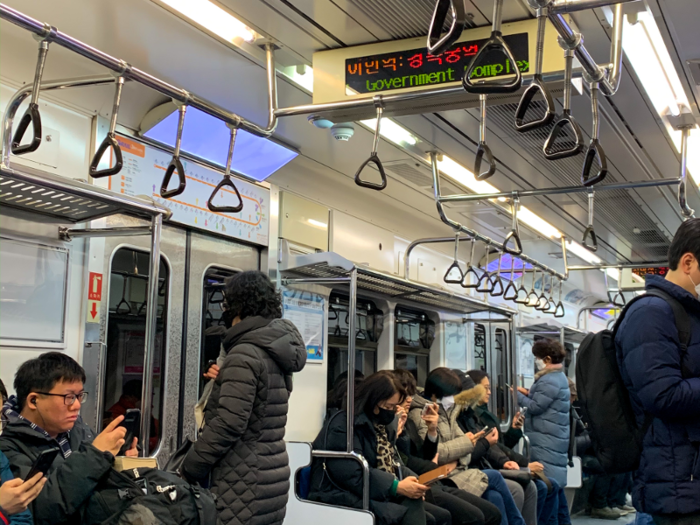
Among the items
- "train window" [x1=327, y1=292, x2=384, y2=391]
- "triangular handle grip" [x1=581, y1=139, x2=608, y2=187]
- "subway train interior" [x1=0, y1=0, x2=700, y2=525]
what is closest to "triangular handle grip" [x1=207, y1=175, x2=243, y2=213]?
"subway train interior" [x1=0, y1=0, x2=700, y2=525]

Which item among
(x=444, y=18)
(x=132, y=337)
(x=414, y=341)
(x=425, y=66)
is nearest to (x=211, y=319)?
(x=132, y=337)

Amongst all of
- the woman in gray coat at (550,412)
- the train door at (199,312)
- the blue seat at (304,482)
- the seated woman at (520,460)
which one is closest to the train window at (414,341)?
the seated woman at (520,460)

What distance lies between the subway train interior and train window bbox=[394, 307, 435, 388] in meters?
0.70

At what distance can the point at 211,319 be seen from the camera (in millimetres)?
4473

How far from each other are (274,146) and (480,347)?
16.2 feet

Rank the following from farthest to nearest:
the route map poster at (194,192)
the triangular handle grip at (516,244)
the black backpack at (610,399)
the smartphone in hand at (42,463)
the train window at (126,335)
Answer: the triangular handle grip at (516,244)
the route map poster at (194,192)
the train window at (126,335)
the black backpack at (610,399)
the smartphone in hand at (42,463)

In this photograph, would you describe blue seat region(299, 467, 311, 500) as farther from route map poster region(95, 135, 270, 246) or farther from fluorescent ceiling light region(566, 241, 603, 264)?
fluorescent ceiling light region(566, 241, 603, 264)

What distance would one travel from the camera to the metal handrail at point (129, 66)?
222 centimetres

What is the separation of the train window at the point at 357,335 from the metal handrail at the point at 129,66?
2631mm

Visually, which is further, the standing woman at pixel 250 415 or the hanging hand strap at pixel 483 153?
the standing woman at pixel 250 415

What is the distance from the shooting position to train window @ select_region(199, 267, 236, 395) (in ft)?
14.3

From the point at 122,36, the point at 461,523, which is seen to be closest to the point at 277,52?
the point at 122,36

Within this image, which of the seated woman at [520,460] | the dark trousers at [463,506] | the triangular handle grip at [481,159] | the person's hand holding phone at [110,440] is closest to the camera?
the person's hand holding phone at [110,440]

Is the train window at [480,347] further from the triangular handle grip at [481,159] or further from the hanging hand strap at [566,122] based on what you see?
the hanging hand strap at [566,122]
